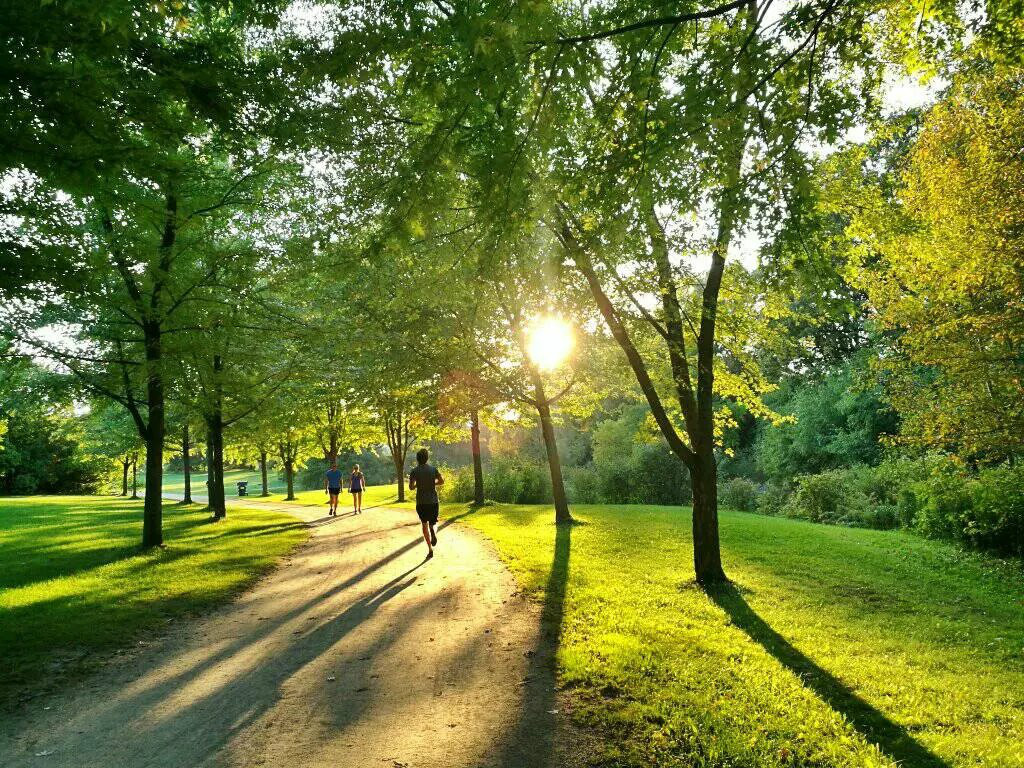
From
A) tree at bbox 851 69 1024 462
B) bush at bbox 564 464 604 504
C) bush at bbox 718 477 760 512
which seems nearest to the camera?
tree at bbox 851 69 1024 462

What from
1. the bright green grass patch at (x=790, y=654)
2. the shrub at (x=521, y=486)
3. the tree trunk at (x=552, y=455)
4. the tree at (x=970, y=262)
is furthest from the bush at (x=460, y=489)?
the tree at (x=970, y=262)

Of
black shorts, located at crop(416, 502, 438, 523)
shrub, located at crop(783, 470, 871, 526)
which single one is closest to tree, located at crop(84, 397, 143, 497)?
black shorts, located at crop(416, 502, 438, 523)

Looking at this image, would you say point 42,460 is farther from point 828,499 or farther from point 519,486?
point 828,499

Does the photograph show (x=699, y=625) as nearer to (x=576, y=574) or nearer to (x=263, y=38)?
(x=576, y=574)

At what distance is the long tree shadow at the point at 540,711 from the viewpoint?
395 centimetres

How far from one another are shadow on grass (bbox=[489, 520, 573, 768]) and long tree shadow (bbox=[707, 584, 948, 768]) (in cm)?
236

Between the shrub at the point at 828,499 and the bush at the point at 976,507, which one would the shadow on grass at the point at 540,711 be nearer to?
the bush at the point at 976,507

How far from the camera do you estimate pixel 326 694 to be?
5.05m

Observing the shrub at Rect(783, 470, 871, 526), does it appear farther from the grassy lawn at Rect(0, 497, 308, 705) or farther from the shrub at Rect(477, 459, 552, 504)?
the grassy lawn at Rect(0, 497, 308, 705)

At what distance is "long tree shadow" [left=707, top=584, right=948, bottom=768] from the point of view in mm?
4102

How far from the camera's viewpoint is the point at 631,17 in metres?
4.68

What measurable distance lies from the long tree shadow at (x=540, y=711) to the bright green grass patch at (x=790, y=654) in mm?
142

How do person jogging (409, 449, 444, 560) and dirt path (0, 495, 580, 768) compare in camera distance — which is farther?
person jogging (409, 449, 444, 560)

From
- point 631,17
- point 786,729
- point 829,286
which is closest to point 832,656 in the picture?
point 786,729
